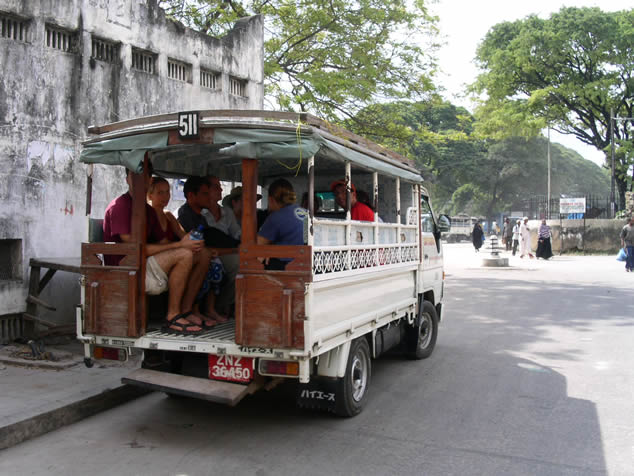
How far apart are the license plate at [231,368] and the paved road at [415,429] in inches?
19.9

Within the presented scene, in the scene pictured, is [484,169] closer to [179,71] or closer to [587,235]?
[587,235]

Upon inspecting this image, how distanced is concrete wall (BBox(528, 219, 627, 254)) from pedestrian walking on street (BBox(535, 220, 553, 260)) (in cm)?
376

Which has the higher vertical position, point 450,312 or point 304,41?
point 304,41

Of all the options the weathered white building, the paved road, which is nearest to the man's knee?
the paved road

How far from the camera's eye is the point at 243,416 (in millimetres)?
4859

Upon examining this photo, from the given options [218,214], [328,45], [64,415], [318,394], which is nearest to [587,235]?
[328,45]

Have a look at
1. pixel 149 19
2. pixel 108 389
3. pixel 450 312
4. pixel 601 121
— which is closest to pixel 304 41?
pixel 149 19

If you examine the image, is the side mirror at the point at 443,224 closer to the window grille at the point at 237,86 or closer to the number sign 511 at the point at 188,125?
the number sign 511 at the point at 188,125

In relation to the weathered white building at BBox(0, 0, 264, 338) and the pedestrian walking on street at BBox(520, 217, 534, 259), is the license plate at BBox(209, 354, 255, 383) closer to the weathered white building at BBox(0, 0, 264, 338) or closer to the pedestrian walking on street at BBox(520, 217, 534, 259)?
the weathered white building at BBox(0, 0, 264, 338)

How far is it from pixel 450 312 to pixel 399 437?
669 cm

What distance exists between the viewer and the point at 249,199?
4266 millimetres

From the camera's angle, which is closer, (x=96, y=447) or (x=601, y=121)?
(x=96, y=447)

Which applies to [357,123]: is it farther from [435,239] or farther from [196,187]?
[196,187]

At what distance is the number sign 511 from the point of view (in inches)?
164
